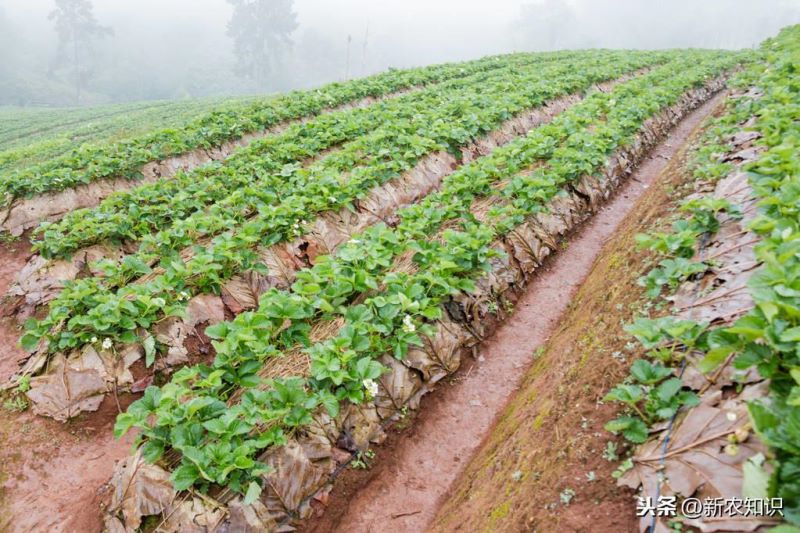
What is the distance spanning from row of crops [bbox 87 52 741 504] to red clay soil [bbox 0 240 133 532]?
58 centimetres

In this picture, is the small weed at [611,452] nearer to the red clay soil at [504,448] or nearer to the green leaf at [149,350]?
the red clay soil at [504,448]

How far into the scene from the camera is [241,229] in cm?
677

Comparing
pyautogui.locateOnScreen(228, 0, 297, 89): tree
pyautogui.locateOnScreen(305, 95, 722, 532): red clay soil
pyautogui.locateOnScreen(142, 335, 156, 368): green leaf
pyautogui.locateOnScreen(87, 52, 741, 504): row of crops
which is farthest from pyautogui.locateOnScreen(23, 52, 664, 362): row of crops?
pyautogui.locateOnScreen(228, 0, 297, 89): tree

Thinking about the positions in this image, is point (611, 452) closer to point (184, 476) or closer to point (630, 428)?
point (630, 428)

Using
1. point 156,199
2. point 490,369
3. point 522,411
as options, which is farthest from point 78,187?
point 522,411

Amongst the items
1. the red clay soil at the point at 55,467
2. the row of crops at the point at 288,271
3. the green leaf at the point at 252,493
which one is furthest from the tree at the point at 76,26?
the green leaf at the point at 252,493

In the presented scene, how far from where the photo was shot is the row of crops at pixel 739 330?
194 centimetres

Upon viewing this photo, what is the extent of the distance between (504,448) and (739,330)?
7.11ft

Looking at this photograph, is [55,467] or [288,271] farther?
[288,271]

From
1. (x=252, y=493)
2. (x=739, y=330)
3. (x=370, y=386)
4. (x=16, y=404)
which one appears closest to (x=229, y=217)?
(x=16, y=404)

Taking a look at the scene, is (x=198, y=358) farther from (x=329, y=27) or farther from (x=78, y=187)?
(x=329, y=27)

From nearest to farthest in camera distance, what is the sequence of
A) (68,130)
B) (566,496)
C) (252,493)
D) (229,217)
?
(566,496) → (252,493) → (229,217) → (68,130)

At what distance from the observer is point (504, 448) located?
3.78m

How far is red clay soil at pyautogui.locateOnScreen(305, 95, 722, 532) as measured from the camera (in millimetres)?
2740
